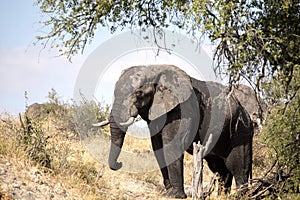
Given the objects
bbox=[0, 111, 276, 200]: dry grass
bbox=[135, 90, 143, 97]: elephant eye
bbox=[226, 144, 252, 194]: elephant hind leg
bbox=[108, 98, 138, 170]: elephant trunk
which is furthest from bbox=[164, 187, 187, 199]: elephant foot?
bbox=[135, 90, 143, 97]: elephant eye

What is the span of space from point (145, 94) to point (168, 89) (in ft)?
1.84

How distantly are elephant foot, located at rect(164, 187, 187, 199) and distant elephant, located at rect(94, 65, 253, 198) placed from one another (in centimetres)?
3

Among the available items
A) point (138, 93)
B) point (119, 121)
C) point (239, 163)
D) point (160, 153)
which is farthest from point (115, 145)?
point (239, 163)

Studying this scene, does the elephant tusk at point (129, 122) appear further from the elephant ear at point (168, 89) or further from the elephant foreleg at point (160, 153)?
the elephant foreleg at point (160, 153)

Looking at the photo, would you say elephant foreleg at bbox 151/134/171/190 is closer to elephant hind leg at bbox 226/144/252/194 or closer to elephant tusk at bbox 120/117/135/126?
elephant tusk at bbox 120/117/135/126

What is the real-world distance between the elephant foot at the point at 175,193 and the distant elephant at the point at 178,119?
0.03 m

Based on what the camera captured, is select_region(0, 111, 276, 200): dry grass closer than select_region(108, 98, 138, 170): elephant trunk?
Yes

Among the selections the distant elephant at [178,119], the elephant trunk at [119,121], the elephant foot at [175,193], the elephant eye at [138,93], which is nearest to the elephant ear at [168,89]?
the distant elephant at [178,119]

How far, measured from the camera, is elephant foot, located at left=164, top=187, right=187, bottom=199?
41.5 feet

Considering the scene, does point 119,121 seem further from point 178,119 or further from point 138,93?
point 178,119

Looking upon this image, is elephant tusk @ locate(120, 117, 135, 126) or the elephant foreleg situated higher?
elephant tusk @ locate(120, 117, 135, 126)

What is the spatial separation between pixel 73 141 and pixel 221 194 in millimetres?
5576

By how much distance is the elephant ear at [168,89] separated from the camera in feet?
44.5

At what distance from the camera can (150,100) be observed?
1374 cm
